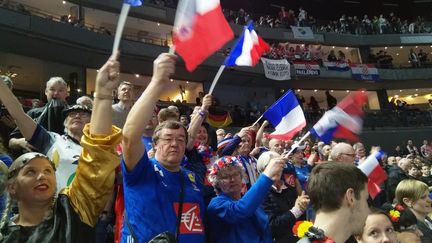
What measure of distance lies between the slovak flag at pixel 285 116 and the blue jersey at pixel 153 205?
7.68 feet

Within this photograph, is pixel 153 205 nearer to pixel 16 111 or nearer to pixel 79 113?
pixel 16 111

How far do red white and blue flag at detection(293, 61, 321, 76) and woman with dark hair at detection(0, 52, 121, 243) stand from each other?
2178cm

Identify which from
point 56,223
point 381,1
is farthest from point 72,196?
point 381,1

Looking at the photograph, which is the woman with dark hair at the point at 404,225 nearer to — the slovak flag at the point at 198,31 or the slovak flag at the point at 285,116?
the slovak flag at the point at 285,116

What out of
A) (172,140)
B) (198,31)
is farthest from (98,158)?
(198,31)

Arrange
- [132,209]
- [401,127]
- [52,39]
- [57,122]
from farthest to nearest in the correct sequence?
[401,127] → [52,39] → [57,122] → [132,209]

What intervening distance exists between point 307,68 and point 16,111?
22059mm

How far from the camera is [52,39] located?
1541cm

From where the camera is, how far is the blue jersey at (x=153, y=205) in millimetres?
2385

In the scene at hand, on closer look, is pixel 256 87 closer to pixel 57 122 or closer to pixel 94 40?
pixel 94 40

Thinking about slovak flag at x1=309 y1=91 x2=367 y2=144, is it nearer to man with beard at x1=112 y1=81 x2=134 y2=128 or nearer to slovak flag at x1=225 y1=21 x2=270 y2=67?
slovak flag at x1=225 y1=21 x2=270 y2=67

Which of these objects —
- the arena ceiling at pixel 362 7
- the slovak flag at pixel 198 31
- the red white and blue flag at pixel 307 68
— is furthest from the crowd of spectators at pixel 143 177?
the arena ceiling at pixel 362 7

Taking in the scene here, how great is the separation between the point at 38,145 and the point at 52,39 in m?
13.6

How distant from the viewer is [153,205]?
2.42 metres
